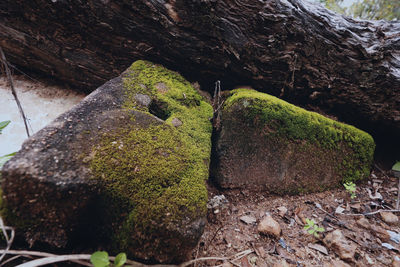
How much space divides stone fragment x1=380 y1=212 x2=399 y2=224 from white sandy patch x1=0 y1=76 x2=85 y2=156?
442 centimetres

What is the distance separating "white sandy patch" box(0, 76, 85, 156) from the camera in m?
2.26

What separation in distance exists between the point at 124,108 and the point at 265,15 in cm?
227

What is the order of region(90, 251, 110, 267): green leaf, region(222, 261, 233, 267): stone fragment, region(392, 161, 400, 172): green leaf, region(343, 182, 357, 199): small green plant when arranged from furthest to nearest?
region(392, 161, 400, 172): green leaf
region(343, 182, 357, 199): small green plant
region(222, 261, 233, 267): stone fragment
region(90, 251, 110, 267): green leaf

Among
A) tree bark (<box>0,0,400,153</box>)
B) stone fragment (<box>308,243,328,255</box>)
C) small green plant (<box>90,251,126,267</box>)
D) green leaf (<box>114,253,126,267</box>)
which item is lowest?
stone fragment (<box>308,243,328,255</box>)

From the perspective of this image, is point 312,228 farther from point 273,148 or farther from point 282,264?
point 273,148

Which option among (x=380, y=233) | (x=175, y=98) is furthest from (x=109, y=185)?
(x=380, y=233)

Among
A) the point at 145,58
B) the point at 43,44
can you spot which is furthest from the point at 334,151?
the point at 43,44

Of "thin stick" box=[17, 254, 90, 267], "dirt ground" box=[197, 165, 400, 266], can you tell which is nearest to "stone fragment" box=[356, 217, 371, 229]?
"dirt ground" box=[197, 165, 400, 266]

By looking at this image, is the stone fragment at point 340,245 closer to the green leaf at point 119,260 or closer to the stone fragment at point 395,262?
the stone fragment at point 395,262

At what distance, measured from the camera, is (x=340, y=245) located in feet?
5.27

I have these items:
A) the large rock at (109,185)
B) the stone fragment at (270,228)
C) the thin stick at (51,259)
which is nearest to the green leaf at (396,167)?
the stone fragment at (270,228)

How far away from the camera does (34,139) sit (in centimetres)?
118

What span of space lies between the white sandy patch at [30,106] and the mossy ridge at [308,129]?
260cm

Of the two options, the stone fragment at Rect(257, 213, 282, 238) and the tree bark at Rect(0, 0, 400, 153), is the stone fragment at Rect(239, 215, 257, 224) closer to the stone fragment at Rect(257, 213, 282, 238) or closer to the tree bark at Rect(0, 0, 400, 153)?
the stone fragment at Rect(257, 213, 282, 238)
